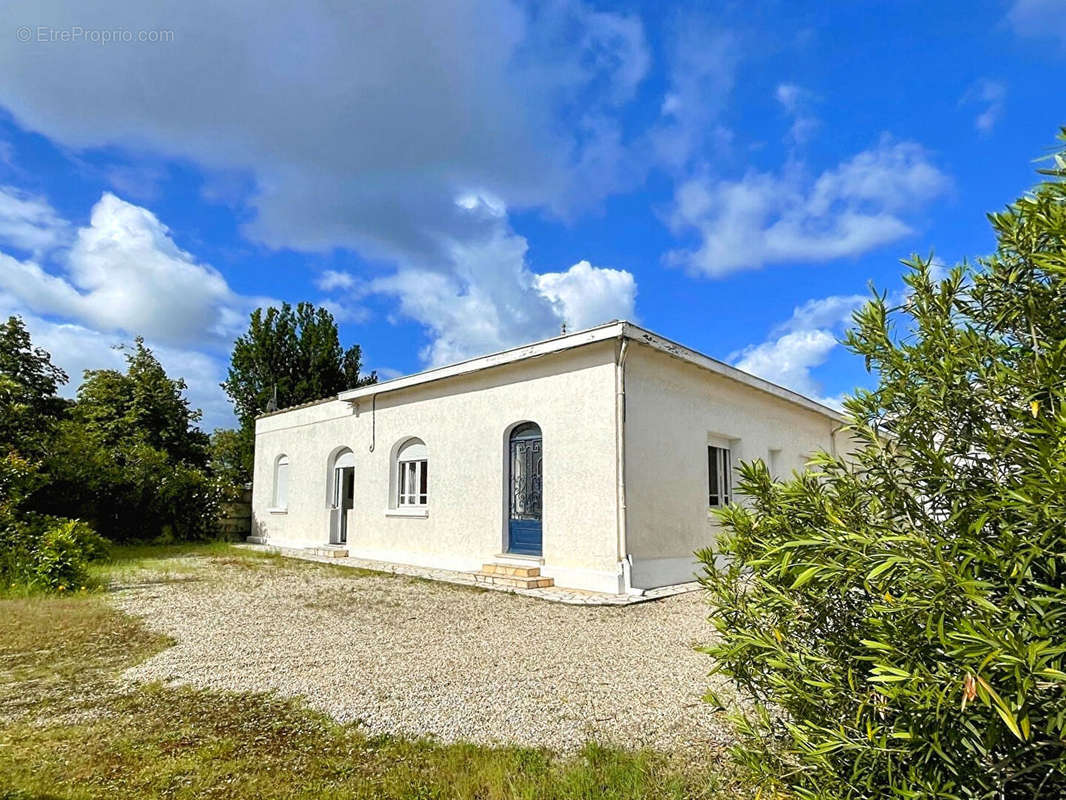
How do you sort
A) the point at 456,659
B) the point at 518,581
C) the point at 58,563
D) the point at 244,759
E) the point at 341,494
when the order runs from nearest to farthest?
1. the point at 244,759
2. the point at 456,659
3. the point at 58,563
4. the point at 518,581
5. the point at 341,494

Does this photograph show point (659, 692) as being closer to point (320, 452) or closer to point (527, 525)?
point (527, 525)

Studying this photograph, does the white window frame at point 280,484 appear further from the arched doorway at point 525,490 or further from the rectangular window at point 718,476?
the rectangular window at point 718,476

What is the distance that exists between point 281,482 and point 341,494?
11.4 ft

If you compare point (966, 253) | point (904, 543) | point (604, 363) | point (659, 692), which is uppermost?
point (604, 363)

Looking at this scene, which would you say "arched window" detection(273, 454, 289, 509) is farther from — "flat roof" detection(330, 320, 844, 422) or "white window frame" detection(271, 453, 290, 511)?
"flat roof" detection(330, 320, 844, 422)

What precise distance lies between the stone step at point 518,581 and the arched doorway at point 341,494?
21.4 feet

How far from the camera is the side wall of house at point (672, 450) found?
9359mm

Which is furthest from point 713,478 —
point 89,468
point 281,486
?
point 89,468

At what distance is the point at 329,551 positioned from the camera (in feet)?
46.6

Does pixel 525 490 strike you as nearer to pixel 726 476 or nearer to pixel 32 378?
pixel 726 476

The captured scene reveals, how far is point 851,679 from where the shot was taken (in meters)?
1.83

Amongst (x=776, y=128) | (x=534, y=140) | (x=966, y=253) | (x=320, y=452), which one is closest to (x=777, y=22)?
(x=776, y=128)

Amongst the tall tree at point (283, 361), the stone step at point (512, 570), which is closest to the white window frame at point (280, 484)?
the tall tree at point (283, 361)

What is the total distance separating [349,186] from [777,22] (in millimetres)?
7368
